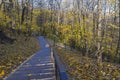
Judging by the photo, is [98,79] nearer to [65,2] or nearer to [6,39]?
[6,39]

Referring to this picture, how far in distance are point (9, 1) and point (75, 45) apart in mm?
12919

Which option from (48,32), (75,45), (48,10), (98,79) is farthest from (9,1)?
(48,10)

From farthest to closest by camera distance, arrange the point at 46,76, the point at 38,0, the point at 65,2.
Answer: the point at 38,0 → the point at 65,2 → the point at 46,76

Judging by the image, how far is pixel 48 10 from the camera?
8588 centimetres

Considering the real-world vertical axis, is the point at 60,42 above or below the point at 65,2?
below

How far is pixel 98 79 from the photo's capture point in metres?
10.4

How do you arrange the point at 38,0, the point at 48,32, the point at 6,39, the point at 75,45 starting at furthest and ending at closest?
the point at 38,0 < the point at 48,32 < the point at 75,45 < the point at 6,39

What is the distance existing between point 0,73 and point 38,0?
231 feet

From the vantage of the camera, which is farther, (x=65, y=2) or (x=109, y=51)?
(x=65, y=2)

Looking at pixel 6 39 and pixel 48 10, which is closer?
pixel 6 39

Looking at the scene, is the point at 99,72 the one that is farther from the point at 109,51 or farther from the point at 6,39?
the point at 109,51

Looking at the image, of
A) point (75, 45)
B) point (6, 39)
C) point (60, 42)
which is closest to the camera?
point (6, 39)

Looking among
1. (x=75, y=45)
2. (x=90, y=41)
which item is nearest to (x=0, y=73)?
(x=90, y=41)

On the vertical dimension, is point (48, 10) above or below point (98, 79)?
above
